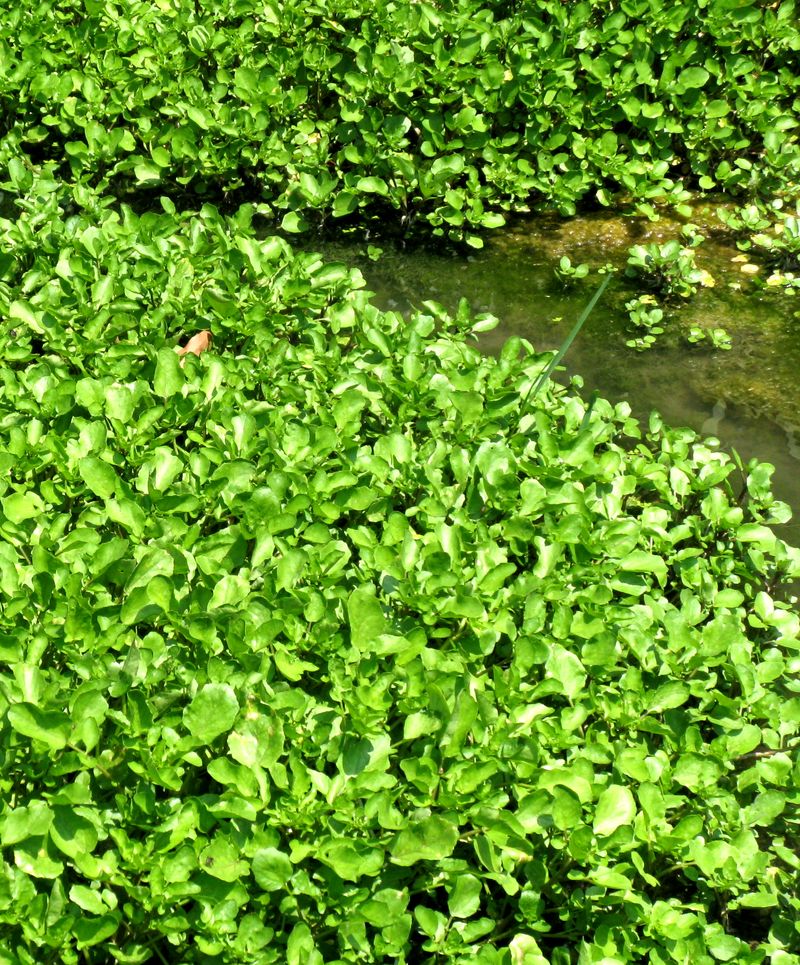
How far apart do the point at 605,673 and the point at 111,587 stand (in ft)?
4.05

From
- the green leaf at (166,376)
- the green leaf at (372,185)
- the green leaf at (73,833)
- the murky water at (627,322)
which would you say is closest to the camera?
the green leaf at (73,833)

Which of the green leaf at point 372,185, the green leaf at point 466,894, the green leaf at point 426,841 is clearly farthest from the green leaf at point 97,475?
the green leaf at point 372,185

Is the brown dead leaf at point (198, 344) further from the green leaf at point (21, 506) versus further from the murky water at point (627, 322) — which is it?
the murky water at point (627, 322)

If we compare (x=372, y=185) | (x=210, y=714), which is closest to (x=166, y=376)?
(x=210, y=714)

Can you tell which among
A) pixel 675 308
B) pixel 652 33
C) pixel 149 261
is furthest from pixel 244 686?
pixel 652 33

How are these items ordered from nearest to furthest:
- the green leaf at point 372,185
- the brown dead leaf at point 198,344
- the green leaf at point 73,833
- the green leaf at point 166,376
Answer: the green leaf at point 73,833
the green leaf at point 166,376
the brown dead leaf at point 198,344
the green leaf at point 372,185

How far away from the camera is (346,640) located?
2705 mm

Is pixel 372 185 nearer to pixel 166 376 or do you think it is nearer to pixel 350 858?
pixel 166 376

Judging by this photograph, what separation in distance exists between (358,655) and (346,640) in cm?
7

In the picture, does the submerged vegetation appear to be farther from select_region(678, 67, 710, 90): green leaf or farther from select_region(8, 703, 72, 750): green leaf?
select_region(678, 67, 710, 90): green leaf

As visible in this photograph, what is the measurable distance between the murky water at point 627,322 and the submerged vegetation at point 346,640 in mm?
216

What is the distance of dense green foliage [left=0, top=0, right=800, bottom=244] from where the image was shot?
4961 millimetres

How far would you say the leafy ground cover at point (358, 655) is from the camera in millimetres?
2338

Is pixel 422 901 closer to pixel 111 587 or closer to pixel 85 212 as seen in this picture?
pixel 111 587
